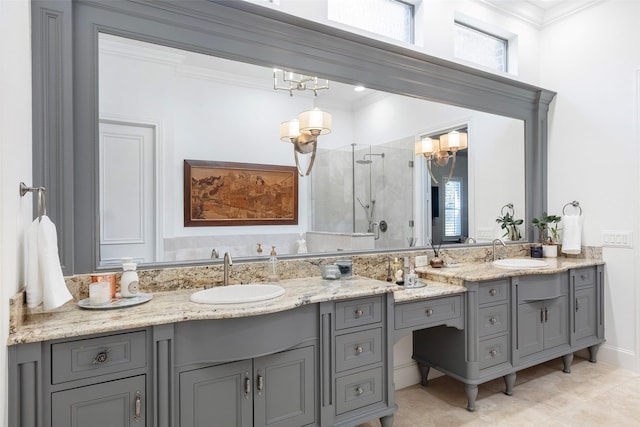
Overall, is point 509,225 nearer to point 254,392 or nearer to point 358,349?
point 358,349

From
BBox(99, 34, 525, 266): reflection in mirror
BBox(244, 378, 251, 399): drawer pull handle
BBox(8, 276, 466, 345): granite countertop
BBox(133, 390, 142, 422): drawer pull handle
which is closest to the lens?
BBox(8, 276, 466, 345): granite countertop

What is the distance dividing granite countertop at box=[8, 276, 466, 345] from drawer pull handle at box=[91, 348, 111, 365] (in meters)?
0.09

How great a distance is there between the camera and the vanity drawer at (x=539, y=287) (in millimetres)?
2598

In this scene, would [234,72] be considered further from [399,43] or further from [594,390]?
[594,390]

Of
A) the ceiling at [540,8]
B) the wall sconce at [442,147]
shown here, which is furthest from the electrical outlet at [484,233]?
the ceiling at [540,8]

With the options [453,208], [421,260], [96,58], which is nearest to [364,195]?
[421,260]

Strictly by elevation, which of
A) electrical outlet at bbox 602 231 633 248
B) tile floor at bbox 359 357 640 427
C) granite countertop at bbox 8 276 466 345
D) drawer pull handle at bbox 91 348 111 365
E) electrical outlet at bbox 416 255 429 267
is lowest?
tile floor at bbox 359 357 640 427

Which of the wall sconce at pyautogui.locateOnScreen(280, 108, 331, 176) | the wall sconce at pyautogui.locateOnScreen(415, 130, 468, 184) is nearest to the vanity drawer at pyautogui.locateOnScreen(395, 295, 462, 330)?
the wall sconce at pyautogui.locateOnScreen(280, 108, 331, 176)

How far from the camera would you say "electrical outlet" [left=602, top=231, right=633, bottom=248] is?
2.98 meters

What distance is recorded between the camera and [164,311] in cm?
149

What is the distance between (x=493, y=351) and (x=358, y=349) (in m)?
1.14

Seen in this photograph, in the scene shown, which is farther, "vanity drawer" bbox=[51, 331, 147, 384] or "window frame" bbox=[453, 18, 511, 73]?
"window frame" bbox=[453, 18, 511, 73]

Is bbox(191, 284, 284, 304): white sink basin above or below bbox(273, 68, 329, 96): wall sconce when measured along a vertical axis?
below

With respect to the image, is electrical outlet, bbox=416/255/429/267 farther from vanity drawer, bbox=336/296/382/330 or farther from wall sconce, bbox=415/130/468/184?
vanity drawer, bbox=336/296/382/330
